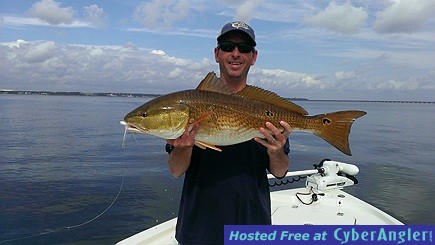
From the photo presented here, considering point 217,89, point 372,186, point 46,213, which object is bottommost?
point 46,213

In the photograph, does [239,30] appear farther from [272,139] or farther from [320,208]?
[320,208]

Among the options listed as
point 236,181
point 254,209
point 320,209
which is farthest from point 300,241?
point 320,209

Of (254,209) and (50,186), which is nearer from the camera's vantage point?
(254,209)

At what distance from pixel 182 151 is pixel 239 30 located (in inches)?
47.7

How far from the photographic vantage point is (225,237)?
10.0 feet

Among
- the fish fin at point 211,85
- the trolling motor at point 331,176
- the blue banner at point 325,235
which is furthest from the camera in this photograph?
the trolling motor at point 331,176

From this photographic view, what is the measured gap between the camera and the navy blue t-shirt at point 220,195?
3.28 metres

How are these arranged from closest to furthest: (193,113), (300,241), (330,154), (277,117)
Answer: (300,241)
(193,113)
(277,117)
(330,154)

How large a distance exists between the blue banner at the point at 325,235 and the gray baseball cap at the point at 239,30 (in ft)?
5.47

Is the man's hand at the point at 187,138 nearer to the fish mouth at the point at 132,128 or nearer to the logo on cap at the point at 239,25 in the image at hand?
the fish mouth at the point at 132,128

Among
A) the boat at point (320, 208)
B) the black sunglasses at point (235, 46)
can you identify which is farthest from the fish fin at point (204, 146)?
the boat at point (320, 208)

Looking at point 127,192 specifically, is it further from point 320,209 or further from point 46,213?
point 320,209

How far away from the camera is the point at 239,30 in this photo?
3.48m

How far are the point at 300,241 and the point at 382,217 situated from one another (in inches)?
167
